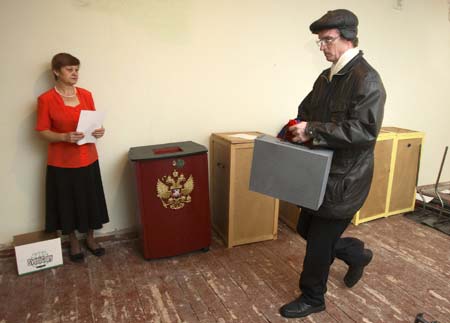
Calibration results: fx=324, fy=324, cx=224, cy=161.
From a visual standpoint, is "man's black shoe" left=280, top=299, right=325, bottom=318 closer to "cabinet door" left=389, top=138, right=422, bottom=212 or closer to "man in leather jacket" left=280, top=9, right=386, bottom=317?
"man in leather jacket" left=280, top=9, right=386, bottom=317

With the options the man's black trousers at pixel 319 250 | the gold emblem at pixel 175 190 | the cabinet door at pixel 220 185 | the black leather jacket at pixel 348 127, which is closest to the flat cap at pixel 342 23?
the black leather jacket at pixel 348 127

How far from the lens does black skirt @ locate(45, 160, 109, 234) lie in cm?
211

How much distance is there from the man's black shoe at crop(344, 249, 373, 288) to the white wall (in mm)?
1364

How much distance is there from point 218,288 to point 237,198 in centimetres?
68

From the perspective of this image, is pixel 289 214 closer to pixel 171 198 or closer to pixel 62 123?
pixel 171 198

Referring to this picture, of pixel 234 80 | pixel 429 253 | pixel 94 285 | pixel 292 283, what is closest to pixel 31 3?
pixel 234 80

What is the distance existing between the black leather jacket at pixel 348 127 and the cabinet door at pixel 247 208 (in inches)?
32.1

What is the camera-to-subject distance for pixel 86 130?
79.8 inches

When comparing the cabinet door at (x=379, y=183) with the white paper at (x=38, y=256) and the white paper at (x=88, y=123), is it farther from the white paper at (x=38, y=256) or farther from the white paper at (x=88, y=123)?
the white paper at (x=38, y=256)

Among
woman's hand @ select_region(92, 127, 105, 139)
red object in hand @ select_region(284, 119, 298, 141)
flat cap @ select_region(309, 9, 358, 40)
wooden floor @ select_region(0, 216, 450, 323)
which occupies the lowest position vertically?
wooden floor @ select_region(0, 216, 450, 323)

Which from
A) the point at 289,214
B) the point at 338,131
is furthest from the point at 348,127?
the point at 289,214

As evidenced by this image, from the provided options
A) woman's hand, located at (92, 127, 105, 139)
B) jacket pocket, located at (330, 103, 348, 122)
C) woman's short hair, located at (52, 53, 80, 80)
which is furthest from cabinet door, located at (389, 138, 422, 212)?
woman's short hair, located at (52, 53, 80, 80)

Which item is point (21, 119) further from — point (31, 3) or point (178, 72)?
point (178, 72)

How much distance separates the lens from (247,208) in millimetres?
2488
